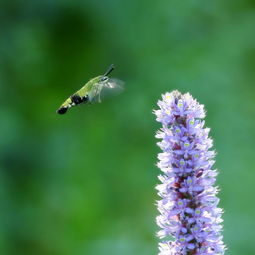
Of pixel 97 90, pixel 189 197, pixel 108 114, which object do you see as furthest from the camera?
pixel 108 114

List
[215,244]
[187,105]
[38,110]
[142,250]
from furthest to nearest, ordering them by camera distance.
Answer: [38,110] < [142,250] < [187,105] < [215,244]

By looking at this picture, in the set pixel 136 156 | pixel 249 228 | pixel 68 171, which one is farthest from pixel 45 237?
pixel 249 228

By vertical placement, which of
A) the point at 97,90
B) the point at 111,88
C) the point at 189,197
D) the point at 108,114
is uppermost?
the point at 108,114

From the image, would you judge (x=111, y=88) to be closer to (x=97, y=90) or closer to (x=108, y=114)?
(x=97, y=90)

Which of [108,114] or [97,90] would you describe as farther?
[108,114]

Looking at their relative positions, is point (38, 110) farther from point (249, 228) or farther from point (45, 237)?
point (249, 228)

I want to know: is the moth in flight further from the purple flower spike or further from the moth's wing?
the purple flower spike

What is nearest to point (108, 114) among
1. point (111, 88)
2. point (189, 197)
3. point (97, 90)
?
point (97, 90)
